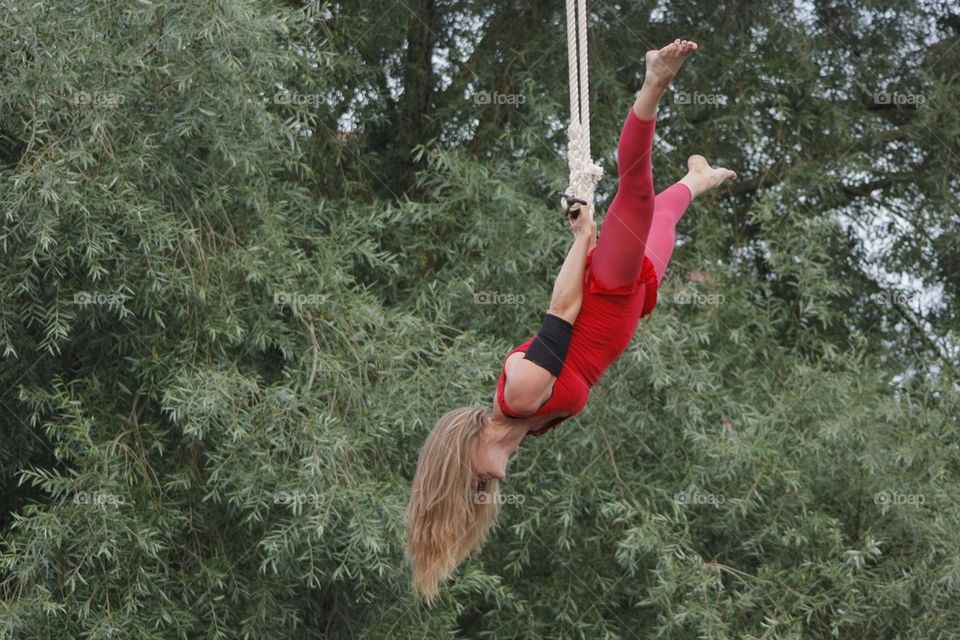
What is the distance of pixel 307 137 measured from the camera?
224 inches

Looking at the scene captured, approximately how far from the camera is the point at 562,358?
316cm

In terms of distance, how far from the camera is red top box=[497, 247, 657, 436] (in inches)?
125

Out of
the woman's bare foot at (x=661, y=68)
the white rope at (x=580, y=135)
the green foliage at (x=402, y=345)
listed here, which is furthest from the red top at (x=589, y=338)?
the green foliage at (x=402, y=345)

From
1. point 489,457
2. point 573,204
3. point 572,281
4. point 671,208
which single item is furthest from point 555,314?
point 671,208

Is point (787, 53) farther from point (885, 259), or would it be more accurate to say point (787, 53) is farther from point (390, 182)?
point (390, 182)

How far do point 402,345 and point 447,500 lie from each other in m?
1.68

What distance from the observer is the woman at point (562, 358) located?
10.1 ft

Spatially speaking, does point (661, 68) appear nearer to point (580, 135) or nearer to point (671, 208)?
point (580, 135)

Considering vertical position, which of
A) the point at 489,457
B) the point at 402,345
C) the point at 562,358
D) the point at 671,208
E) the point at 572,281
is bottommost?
the point at 402,345

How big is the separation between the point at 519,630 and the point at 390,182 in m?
2.04

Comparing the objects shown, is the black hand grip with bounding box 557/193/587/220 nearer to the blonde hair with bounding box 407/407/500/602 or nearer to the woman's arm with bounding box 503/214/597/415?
the woman's arm with bounding box 503/214/597/415

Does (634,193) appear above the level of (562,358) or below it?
above

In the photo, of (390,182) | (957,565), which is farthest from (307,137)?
→ (957,565)

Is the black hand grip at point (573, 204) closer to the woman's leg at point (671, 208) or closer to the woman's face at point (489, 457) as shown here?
the woman's leg at point (671, 208)
